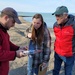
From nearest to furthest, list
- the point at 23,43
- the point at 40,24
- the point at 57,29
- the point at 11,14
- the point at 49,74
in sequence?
the point at 11,14 < the point at 40,24 < the point at 57,29 < the point at 49,74 < the point at 23,43

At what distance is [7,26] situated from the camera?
11.1 feet

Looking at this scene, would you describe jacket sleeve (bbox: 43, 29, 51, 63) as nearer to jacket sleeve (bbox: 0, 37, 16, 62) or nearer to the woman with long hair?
the woman with long hair

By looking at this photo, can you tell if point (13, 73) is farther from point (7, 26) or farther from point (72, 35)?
point (7, 26)

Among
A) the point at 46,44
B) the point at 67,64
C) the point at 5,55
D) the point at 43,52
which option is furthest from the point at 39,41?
the point at 5,55

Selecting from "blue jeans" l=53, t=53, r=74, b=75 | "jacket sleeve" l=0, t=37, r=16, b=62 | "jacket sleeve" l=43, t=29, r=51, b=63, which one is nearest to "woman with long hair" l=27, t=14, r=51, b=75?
"jacket sleeve" l=43, t=29, r=51, b=63

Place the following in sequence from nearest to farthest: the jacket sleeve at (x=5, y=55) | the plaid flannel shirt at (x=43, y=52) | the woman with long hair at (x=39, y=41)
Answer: the jacket sleeve at (x=5, y=55), the woman with long hair at (x=39, y=41), the plaid flannel shirt at (x=43, y=52)

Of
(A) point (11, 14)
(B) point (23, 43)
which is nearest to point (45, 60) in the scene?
(A) point (11, 14)

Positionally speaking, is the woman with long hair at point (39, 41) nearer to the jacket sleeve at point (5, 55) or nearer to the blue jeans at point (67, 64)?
the blue jeans at point (67, 64)

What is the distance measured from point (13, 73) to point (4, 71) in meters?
3.01

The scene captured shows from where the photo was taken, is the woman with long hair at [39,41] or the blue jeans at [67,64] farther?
the blue jeans at [67,64]

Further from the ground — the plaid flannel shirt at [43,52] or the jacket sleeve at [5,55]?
the jacket sleeve at [5,55]

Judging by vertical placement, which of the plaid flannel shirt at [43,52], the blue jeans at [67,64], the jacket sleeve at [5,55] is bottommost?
the blue jeans at [67,64]

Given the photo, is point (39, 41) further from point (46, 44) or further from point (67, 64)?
point (67, 64)

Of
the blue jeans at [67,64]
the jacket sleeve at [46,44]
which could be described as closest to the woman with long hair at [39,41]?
the jacket sleeve at [46,44]
